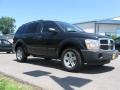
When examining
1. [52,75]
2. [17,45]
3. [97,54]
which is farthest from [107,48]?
[17,45]

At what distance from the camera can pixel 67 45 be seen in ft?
31.3

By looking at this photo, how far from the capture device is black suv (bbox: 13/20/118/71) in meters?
8.90

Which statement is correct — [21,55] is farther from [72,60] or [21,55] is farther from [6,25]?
[6,25]

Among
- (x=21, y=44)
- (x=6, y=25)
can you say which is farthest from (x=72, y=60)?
(x=6, y=25)

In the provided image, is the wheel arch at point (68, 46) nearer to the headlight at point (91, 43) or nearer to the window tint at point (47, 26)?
the headlight at point (91, 43)

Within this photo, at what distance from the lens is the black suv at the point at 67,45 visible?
29.2 ft

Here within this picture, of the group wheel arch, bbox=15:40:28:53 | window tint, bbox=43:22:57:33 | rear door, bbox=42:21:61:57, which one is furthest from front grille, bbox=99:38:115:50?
wheel arch, bbox=15:40:28:53

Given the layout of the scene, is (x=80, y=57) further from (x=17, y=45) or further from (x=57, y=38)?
(x=17, y=45)

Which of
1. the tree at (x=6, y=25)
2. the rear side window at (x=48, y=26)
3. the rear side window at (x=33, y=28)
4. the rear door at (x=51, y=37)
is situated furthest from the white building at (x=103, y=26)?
the tree at (x=6, y=25)

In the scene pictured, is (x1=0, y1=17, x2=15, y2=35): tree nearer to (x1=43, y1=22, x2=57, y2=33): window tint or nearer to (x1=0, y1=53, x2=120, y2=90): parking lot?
(x1=43, y1=22, x2=57, y2=33): window tint

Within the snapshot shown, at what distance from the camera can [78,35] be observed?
920 centimetres

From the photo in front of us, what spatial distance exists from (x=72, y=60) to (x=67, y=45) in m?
0.59

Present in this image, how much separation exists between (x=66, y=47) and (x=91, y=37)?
3.62 ft

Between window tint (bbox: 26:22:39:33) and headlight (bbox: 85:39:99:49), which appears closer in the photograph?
headlight (bbox: 85:39:99:49)
